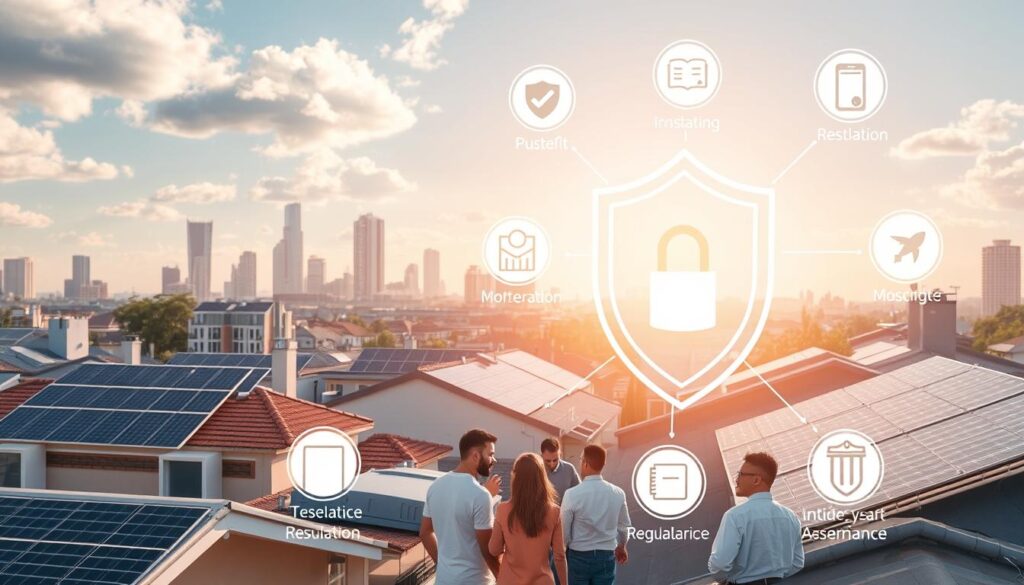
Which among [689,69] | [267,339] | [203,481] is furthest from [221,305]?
[689,69]

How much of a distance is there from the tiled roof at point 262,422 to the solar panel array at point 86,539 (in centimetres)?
746

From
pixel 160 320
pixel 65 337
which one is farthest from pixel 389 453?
pixel 160 320

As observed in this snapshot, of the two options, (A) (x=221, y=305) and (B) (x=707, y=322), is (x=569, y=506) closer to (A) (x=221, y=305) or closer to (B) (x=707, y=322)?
(B) (x=707, y=322)

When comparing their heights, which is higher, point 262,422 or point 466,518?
point 466,518

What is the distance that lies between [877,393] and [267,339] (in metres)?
113

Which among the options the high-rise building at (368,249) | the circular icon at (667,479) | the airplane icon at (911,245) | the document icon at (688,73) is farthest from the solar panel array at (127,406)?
the high-rise building at (368,249)

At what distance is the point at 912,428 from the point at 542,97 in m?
7.50

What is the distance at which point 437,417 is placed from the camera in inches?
994

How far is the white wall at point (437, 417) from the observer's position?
24188 millimetres

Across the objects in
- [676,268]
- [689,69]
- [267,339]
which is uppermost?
[689,69]

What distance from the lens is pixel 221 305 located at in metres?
125

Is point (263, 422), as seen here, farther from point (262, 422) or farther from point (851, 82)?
point (851, 82)

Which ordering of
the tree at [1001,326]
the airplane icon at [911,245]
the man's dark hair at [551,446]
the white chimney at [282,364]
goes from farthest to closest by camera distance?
the tree at [1001,326] → the white chimney at [282,364] → the airplane icon at [911,245] → the man's dark hair at [551,446]

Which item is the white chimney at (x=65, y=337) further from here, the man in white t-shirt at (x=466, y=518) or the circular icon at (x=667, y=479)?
the man in white t-shirt at (x=466, y=518)
